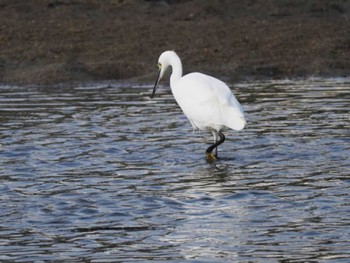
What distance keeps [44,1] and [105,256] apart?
18.9 meters

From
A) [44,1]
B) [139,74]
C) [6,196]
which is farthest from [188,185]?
[44,1]

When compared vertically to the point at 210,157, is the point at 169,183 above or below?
above

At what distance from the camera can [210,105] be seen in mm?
12555

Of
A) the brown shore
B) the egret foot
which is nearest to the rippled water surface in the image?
the egret foot

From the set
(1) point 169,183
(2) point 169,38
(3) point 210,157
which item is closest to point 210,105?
(3) point 210,157

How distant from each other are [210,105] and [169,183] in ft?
6.93

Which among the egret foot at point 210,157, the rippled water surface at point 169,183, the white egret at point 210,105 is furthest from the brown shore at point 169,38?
the egret foot at point 210,157

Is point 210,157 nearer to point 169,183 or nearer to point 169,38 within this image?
point 169,183

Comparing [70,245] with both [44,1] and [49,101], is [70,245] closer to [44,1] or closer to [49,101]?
[49,101]

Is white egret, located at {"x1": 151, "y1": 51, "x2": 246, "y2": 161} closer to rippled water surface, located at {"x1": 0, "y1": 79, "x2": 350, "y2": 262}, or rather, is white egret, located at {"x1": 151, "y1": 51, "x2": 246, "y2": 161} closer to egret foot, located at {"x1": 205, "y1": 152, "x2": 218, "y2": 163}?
egret foot, located at {"x1": 205, "y1": 152, "x2": 218, "y2": 163}

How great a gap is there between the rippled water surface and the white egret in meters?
0.31

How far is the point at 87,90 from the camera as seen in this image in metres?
19.2

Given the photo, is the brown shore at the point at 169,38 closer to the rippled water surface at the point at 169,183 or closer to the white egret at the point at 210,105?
the rippled water surface at the point at 169,183

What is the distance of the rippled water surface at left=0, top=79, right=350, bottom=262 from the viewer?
8094mm
